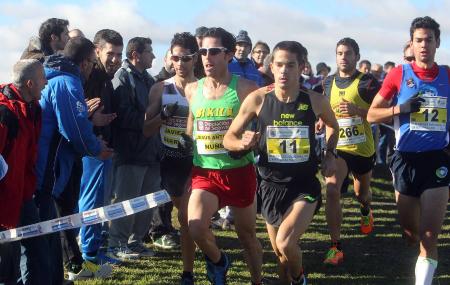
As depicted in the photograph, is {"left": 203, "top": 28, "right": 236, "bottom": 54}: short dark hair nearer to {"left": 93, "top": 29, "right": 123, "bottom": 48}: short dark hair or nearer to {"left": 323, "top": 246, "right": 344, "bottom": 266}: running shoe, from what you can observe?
{"left": 93, "top": 29, "right": 123, "bottom": 48}: short dark hair

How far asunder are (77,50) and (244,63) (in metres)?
4.10

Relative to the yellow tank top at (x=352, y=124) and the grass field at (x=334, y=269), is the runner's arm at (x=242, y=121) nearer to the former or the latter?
the grass field at (x=334, y=269)

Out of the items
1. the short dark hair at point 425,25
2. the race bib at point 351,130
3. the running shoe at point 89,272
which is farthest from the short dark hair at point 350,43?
the running shoe at point 89,272

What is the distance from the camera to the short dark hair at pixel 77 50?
5879 millimetres

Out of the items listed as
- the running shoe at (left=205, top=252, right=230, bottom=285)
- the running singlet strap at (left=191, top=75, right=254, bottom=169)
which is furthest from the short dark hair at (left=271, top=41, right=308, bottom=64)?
the running shoe at (left=205, top=252, right=230, bottom=285)

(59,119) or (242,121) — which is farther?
(242,121)

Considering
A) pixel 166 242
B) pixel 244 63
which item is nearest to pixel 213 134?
pixel 166 242

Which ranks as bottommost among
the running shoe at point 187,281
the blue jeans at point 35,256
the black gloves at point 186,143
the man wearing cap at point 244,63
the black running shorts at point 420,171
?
the running shoe at point 187,281

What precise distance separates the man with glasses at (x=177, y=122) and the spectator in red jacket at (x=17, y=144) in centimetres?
156

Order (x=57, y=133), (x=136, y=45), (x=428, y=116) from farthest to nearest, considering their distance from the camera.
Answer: (x=136, y=45) → (x=428, y=116) → (x=57, y=133)

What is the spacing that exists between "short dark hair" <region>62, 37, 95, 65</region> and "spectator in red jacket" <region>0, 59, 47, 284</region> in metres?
0.98

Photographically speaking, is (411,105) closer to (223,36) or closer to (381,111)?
(381,111)

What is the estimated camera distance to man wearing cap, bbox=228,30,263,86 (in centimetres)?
955

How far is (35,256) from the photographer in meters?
5.08
